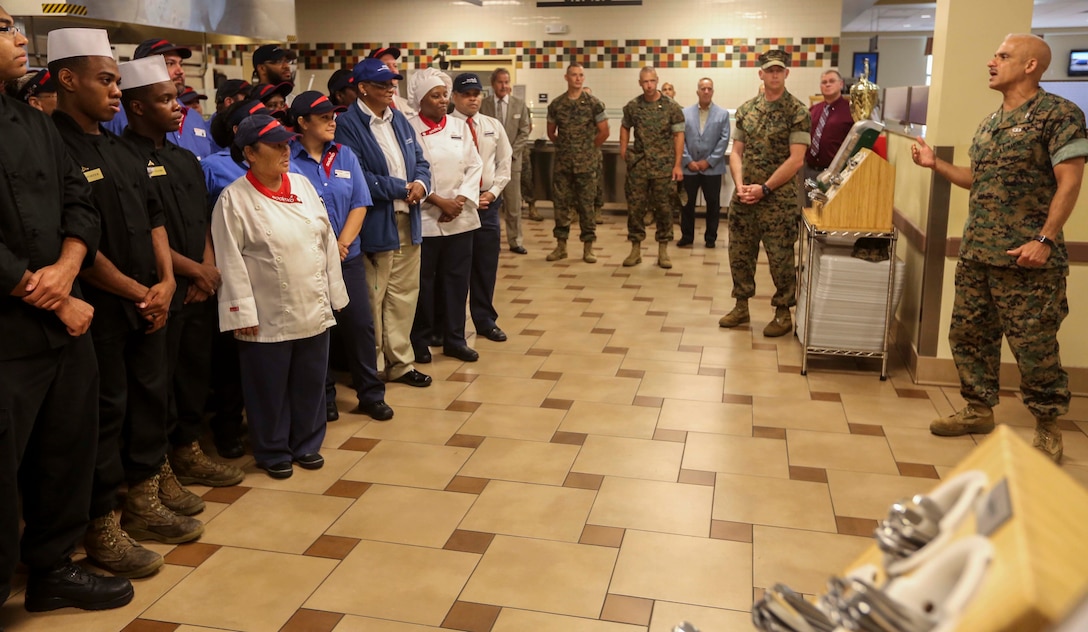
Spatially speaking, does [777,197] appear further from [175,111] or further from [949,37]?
[175,111]

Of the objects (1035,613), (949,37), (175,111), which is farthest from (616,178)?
(1035,613)

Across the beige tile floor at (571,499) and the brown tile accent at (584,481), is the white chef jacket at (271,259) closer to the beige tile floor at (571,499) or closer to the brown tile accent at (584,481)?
the beige tile floor at (571,499)

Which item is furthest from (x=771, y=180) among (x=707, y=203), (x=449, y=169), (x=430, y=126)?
(x=707, y=203)

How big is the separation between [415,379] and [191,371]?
4.67 ft

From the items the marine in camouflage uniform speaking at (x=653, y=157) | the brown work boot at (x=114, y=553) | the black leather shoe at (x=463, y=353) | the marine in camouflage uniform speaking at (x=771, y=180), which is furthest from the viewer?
the marine in camouflage uniform speaking at (x=653, y=157)

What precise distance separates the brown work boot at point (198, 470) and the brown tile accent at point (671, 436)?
181 centimetres

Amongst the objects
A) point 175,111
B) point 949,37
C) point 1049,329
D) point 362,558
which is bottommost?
point 362,558

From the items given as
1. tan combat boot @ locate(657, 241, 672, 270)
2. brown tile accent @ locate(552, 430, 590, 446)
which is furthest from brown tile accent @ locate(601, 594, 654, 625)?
tan combat boot @ locate(657, 241, 672, 270)

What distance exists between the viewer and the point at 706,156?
889 centimetres

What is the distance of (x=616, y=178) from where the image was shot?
36.0 feet

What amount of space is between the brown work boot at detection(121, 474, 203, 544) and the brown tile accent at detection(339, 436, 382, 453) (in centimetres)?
Answer: 92

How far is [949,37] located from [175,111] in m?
3.61

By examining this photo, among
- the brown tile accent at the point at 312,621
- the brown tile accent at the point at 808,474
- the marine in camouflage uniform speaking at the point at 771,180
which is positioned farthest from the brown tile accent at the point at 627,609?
the marine in camouflage uniform speaking at the point at 771,180

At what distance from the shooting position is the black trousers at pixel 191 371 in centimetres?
344
